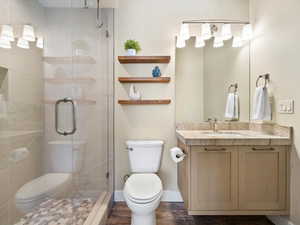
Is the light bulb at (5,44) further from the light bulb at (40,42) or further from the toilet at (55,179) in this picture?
the toilet at (55,179)

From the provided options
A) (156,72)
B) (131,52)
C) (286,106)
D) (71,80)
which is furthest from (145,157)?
(286,106)

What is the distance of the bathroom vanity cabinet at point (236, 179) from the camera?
1727 millimetres

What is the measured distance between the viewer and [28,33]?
1325mm

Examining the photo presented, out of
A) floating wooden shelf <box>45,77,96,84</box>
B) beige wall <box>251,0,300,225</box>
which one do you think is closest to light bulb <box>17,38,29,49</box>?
floating wooden shelf <box>45,77,96,84</box>

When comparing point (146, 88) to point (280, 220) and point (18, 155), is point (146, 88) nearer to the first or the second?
point (18, 155)

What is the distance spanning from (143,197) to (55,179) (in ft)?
2.29

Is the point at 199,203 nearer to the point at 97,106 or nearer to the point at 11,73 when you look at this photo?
the point at 97,106

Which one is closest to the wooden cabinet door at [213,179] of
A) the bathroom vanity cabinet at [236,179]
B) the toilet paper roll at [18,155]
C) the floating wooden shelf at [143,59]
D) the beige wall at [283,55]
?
the bathroom vanity cabinet at [236,179]

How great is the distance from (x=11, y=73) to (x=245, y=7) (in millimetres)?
2599

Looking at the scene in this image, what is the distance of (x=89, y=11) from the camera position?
1.99m

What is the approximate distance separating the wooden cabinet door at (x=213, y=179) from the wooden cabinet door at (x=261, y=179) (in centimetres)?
7

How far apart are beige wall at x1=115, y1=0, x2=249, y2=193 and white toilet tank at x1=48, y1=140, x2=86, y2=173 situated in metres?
0.67

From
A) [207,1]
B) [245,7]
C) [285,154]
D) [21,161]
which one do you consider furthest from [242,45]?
[21,161]

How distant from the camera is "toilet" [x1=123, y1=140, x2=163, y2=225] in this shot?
166cm
